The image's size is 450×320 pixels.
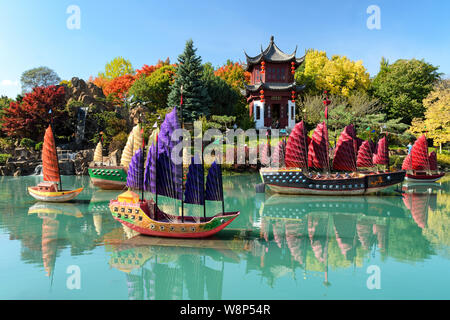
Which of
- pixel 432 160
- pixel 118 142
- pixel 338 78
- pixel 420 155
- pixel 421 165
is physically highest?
pixel 338 78

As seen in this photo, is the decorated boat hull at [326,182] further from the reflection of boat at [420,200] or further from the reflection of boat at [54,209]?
the reflection of boat at [54,209]

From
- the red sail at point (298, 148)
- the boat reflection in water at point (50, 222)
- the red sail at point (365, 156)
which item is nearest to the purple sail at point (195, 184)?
the boat reflection in water at point (50, 222)

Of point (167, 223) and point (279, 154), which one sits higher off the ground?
point (279, 154)

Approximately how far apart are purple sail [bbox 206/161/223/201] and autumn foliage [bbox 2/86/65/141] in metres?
33.5

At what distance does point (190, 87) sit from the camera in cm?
3559

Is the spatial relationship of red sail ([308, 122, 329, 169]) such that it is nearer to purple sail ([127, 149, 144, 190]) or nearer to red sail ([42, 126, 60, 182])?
purple sail ([127, 149, 144, 190])

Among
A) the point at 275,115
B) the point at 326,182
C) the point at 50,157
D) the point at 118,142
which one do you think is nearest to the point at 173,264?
the point at 50,157

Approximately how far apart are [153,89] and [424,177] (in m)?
31.4

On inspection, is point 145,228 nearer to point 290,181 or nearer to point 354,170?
point 290,181

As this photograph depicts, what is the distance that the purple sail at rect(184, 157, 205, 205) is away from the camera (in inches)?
445

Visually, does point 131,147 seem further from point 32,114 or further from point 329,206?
point 32,114
